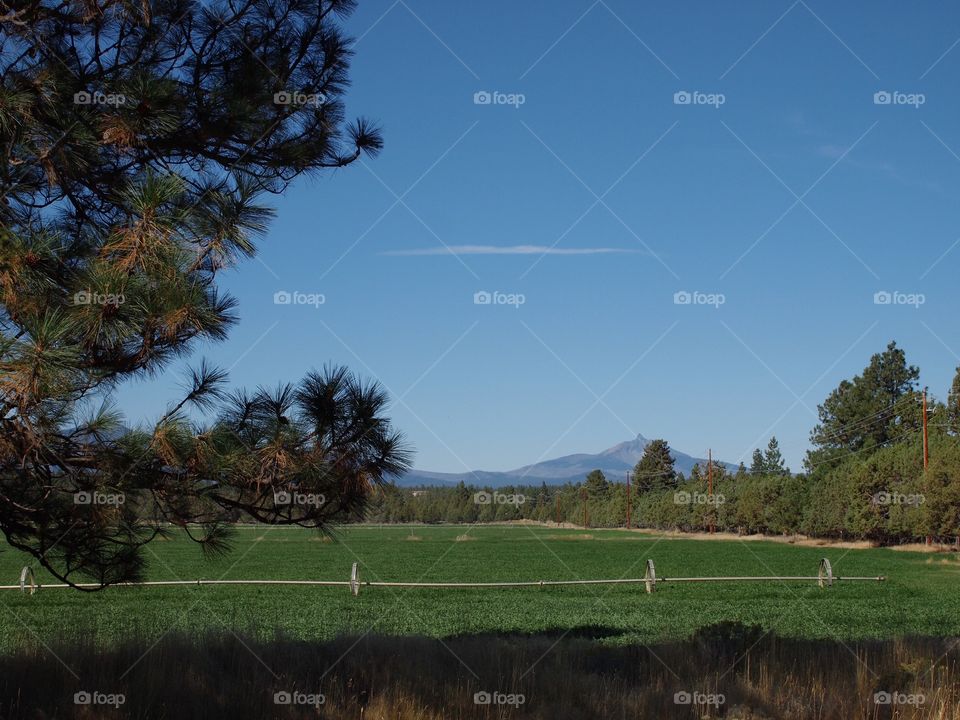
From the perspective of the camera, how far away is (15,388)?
194 inches

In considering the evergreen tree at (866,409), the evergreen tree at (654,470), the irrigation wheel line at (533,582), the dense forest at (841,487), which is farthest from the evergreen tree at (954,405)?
the evergreen tree at (654,470)

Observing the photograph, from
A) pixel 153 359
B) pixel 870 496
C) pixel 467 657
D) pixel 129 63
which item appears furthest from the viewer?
pixel 870 496

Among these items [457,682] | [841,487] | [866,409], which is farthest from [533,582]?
[866,409]

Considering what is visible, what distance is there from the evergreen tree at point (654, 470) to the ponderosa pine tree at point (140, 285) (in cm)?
10404

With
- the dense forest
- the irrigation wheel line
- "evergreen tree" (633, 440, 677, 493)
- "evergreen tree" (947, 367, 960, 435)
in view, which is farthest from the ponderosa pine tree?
"evergreen tree" (633, 440, 677, 493)

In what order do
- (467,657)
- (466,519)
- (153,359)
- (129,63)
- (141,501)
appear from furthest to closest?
(466,519), (467,657), (129,63), (141,501), (153,359)

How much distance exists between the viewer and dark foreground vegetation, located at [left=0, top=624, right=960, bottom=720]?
693 centimetres

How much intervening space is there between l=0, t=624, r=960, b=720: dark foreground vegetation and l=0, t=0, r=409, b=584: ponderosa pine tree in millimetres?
973

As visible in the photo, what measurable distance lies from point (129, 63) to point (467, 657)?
6.30 m

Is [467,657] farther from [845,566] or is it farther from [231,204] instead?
[845,566]

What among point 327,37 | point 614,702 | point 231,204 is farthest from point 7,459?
point 614,702

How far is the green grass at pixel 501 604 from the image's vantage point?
16719 mm

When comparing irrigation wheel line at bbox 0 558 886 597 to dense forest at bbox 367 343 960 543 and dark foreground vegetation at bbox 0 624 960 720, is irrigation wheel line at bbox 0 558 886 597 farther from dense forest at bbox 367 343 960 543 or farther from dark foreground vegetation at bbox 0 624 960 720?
dark foreground vegetation at bbox 0 624 960 720

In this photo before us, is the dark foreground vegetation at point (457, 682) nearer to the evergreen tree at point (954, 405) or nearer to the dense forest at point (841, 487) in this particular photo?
the dense forest at point (841, 487)
